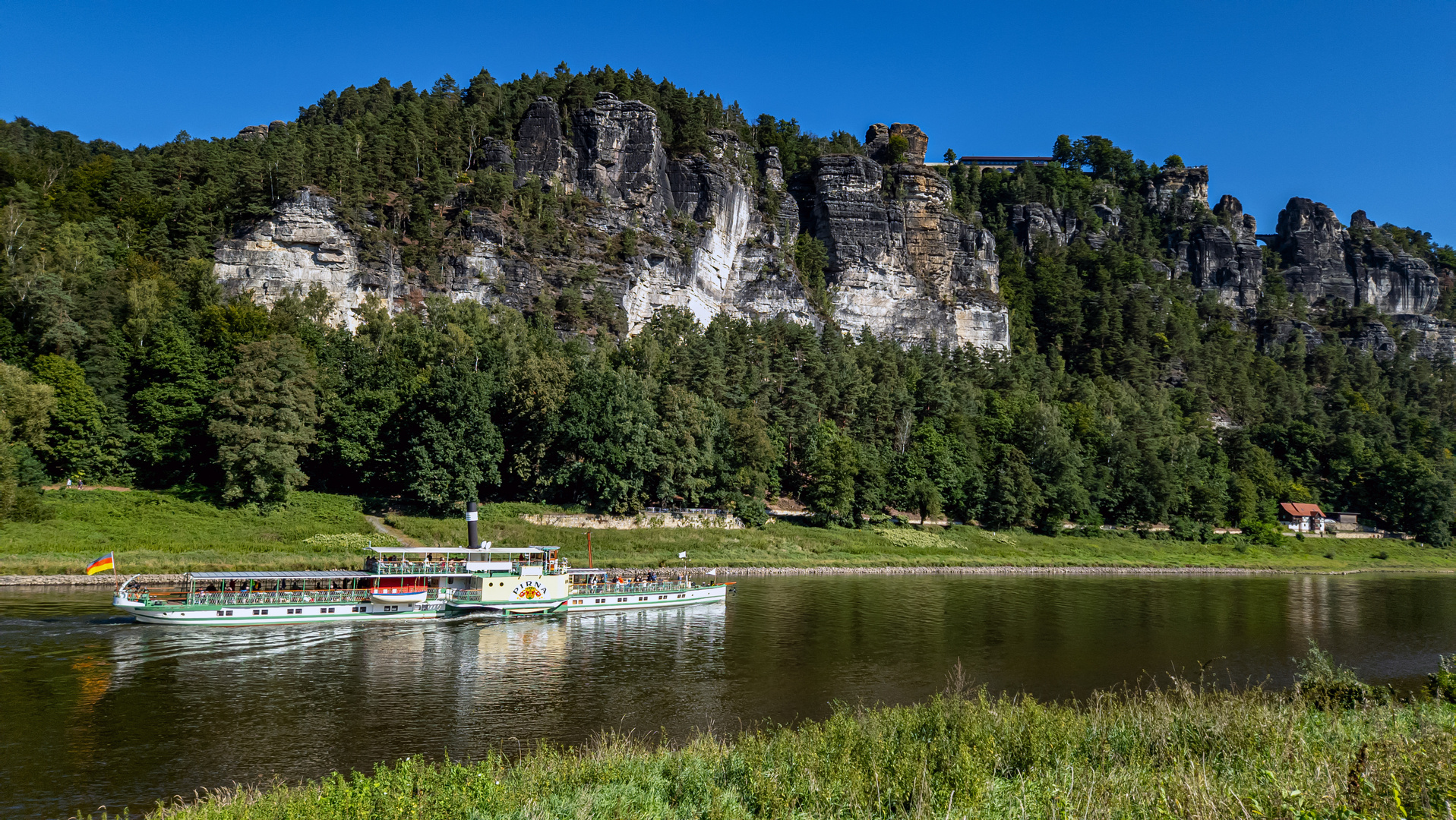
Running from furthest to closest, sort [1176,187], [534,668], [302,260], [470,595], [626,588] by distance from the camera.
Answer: [1176,187], [302,260], [626,588], [470,595], [534,668]

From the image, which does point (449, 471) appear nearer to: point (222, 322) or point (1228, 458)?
point (222, 322)

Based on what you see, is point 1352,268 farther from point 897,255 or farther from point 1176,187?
point 897,255

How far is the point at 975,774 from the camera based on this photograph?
1186 cm

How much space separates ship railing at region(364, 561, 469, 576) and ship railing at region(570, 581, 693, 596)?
6339 mm

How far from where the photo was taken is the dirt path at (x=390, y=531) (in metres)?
53.2

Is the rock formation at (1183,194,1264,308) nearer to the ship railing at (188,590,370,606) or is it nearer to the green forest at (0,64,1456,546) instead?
the green forest at (0,64,1456,546)

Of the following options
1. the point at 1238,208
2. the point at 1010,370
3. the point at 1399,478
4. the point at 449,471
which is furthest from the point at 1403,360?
the point at 449,471

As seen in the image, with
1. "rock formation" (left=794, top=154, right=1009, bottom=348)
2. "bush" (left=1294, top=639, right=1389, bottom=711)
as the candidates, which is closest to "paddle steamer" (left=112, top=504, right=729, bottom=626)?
"bush" (left=1294, top=639, right=1389, bottom=711)

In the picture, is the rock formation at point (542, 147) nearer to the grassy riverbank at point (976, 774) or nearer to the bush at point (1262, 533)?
the bush at point (1262, 533)

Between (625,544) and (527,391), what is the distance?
1612 centimetres

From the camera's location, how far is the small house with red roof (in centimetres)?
9025

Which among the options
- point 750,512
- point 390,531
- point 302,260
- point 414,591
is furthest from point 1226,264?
point 414,591

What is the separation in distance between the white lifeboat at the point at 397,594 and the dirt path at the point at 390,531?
12.1 metres

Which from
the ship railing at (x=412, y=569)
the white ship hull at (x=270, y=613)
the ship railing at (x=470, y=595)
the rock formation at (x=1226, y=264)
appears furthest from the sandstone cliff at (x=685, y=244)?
the rock formation at (x=1226, y=264)
